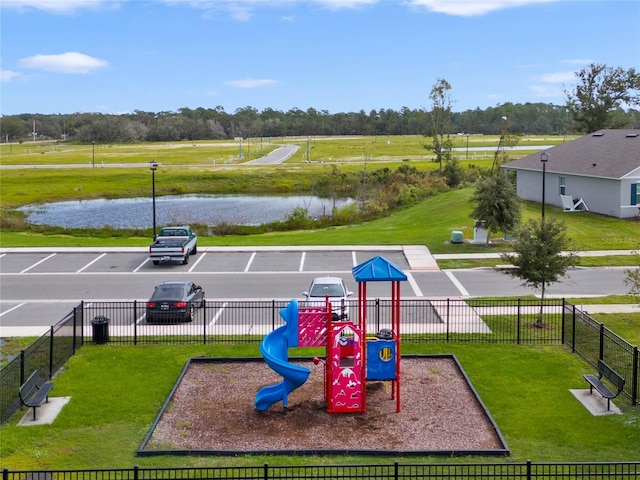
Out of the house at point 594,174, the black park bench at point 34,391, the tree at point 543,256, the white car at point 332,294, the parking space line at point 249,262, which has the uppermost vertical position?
the house at point 594,174

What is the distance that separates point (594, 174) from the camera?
47406 millimetres

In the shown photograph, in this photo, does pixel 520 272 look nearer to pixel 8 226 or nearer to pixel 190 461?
pixel 190 461

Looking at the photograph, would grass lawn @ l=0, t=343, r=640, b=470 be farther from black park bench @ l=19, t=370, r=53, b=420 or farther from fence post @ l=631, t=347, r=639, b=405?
black park bench @ l=19, t=370, r=53, b=420

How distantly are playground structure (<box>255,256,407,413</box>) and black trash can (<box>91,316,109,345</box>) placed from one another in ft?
24.3

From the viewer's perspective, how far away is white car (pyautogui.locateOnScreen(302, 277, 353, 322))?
81.4 feet

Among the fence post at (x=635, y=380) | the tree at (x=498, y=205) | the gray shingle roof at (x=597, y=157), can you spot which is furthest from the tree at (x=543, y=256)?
the gray shingle roof at (x=597, y=157)

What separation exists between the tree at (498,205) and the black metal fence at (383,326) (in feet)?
39.8

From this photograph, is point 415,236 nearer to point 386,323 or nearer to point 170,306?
point 386,323

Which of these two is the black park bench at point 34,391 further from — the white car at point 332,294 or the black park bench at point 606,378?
the black park bench at point 606,378

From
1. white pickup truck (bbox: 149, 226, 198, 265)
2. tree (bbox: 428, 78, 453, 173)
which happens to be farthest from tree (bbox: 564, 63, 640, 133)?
white pickup truck (bbox: 149, 226, 198, 265)

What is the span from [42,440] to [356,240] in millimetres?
28971

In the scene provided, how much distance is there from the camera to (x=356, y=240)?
43562 millimetres

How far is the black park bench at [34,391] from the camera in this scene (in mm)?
17000

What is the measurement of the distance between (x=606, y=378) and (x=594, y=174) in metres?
31.0
